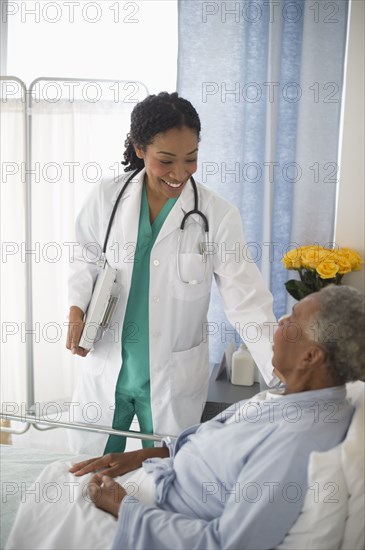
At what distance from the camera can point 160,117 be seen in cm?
156

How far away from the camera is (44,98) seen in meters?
2.58

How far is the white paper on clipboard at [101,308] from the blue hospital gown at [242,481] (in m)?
0.53

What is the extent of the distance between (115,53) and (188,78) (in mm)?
438

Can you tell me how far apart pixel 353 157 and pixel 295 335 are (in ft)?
4.09

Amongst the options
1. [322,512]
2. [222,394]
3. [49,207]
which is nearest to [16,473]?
[322,512]

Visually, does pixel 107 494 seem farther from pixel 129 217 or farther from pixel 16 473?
pixel 129 217

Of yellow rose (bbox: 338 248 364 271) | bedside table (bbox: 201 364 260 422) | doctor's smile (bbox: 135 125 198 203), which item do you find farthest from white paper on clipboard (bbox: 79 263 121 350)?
yellow rose (bbox: 338 248 364 271)

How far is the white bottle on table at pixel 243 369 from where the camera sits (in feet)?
7.50

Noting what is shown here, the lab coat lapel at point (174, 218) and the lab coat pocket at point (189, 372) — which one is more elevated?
the lab coat lapel at point (174, 218)

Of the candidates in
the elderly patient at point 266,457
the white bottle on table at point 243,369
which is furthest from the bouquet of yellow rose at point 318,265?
the elderly patient at point 266,457

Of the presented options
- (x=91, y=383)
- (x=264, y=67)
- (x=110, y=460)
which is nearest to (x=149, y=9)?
(x=264, y=67)

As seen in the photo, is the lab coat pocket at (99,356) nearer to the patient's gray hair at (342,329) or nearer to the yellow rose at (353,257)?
the patient's gray hair at (342,329)

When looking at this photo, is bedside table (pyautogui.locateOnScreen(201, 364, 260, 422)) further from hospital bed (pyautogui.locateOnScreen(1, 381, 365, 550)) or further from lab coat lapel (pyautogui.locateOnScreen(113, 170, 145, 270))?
hospital bed (pyautogui.locateOnScreen(1, 381, 365, 550))

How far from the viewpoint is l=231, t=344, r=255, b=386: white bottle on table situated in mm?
2285
